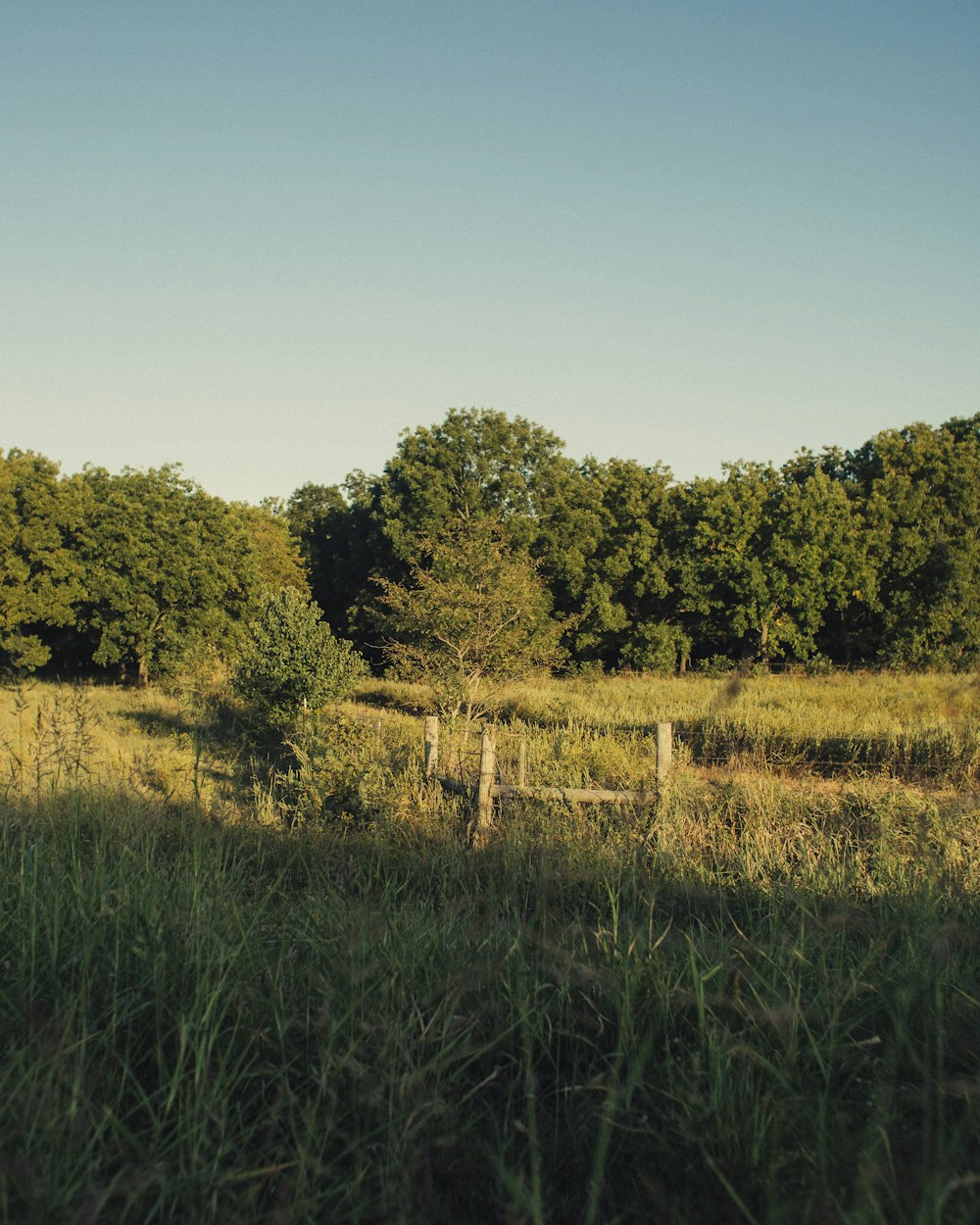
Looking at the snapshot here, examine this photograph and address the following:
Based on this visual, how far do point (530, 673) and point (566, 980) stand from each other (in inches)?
741

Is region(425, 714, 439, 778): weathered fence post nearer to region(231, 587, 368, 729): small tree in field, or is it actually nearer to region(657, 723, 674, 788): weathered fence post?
region(657, 723, 674, 788): weathered fence post

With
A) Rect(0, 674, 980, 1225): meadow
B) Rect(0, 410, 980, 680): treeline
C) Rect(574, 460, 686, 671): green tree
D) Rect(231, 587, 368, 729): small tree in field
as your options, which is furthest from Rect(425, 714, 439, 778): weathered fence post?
Rect(574, 460, 686, 671): green tree

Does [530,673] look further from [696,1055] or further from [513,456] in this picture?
[513,456]

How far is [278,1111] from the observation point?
1755mm

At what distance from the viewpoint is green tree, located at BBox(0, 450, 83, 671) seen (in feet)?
109

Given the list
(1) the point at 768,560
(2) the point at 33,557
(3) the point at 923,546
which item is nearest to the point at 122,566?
(2) the point at 33,557

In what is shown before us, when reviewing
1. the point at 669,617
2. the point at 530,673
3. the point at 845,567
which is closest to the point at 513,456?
the point at 669,617

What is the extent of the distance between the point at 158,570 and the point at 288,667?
18.9m

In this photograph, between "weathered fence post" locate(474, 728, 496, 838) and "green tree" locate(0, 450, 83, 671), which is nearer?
"weathered fence post" locate(474, 728, 496, 838)

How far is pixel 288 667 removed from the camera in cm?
1844

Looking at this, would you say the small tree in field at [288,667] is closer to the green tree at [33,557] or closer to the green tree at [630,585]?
the green tree at [33,557]

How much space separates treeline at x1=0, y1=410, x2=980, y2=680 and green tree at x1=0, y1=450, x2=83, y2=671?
0.09 m

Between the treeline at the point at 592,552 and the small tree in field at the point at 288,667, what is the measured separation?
11.1 metres

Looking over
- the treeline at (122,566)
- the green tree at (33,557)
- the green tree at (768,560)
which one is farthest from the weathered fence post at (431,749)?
the green tree at (33,557)
